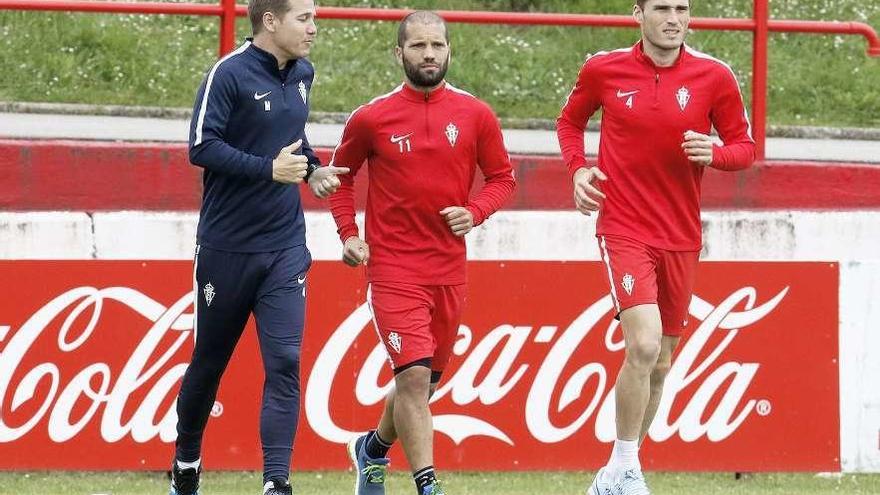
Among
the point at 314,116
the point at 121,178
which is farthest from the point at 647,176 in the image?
the point at 314,116

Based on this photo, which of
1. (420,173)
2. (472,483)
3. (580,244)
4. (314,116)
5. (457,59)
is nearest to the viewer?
(420,173)

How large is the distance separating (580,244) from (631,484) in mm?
2531

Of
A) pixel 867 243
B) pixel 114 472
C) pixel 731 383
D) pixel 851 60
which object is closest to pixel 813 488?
pixel 731 383

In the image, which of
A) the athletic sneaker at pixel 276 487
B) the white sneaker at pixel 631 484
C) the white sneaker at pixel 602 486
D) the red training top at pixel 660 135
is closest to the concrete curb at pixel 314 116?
the red training top at pixel 660 135

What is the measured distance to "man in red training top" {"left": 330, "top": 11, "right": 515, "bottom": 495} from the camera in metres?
7.13

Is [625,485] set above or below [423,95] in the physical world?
below

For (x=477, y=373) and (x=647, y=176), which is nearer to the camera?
(x=647, y=176)

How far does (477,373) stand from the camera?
9.05m

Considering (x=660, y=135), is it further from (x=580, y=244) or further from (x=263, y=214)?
(x=580, y=244)

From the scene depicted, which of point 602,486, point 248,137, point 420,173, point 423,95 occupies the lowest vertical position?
point 602,486

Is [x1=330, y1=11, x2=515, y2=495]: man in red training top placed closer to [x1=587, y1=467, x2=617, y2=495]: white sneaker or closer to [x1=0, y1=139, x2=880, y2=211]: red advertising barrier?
[x1=587, y1=467, x2=617, y2=495]: white sneaker

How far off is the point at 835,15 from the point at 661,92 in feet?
33.2

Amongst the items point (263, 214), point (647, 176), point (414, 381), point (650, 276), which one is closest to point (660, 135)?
point (647, 176)

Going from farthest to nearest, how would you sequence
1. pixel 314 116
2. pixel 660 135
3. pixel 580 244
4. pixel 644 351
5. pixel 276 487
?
pixel 314 116
pixel 580 244
pixel 660 135
pixel 644 351
pixel 276 487
